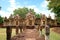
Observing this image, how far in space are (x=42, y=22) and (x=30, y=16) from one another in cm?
700

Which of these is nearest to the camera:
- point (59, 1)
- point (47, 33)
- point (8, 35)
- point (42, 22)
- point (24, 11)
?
point (47, 33)

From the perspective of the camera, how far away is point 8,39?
1279 centimetres

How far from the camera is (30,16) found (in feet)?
77.2

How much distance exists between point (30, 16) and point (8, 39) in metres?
10.9

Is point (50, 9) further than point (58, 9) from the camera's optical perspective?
Yes

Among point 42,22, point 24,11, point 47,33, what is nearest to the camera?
point 47,33

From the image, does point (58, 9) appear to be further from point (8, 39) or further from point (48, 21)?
point (8, 39)

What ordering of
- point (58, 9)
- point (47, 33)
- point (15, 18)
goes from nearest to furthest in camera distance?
point (47, 33) < point (15, 18) < point (58, 9)

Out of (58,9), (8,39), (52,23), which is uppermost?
(58,9)

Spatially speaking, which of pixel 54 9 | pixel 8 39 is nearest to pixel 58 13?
pixel 54 9

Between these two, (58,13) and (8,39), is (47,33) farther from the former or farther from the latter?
(58,13)

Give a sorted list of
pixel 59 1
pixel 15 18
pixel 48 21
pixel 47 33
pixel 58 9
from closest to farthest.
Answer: pixel 47 33
pixel 48 21
pixel 15 18
pixel 59 1
pixel 58 9

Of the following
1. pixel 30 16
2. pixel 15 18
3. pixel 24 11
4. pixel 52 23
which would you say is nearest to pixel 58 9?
pixel 30 16

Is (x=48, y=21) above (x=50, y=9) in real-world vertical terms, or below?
below
